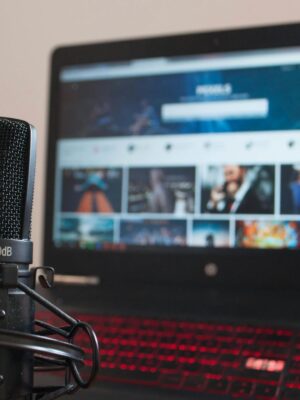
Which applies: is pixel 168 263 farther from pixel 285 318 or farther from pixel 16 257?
pixel 16 257

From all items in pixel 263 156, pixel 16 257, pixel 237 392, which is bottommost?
pixel 237 392

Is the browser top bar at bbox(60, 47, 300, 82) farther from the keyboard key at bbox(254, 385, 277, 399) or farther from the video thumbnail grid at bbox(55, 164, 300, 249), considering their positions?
the keyboard key at bbox(254, 385, 277, 399)

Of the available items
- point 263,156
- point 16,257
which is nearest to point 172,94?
point 263,156

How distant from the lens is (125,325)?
2.30 feet

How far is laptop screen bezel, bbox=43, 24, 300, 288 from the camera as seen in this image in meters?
0.81

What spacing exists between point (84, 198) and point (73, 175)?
0.12 feet

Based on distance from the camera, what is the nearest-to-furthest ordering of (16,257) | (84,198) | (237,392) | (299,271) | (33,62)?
(16,257) < (237,392) < (299,271) < (84,198) < (33,62)

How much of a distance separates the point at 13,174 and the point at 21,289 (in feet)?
0.21

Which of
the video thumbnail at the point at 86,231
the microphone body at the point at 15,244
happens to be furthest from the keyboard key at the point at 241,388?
the video thumbnail at the point at 86,231

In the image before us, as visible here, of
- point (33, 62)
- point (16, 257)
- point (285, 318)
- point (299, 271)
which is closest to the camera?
point (16, 257)

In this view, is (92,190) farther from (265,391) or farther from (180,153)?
(265,391)

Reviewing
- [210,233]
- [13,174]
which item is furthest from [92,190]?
[13,174]

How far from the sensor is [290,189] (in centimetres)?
80

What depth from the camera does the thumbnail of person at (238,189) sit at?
0.81 meters
